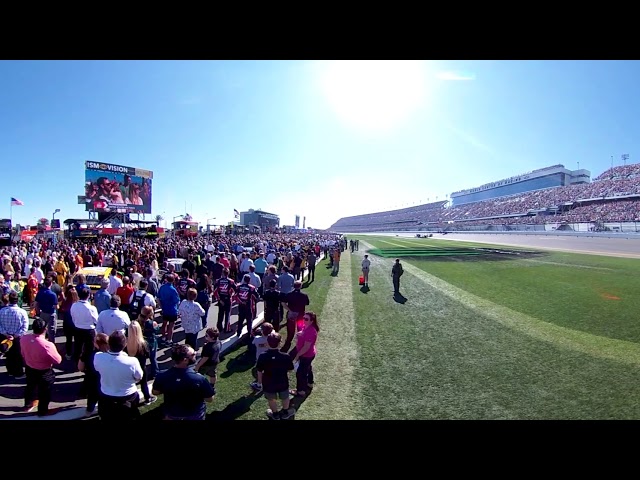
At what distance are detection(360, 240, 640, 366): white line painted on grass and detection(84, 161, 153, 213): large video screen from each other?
44691mm

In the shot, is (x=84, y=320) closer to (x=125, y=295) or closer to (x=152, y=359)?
(x=152, y=359)

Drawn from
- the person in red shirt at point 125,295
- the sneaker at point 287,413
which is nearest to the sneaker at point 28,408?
the person in red shirt at point 125,295

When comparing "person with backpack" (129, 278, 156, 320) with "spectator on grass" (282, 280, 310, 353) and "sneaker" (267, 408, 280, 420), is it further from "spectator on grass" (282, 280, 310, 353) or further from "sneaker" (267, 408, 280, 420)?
"sneaker" (267, 408, 280, 420)

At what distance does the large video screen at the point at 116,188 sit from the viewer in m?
43.0

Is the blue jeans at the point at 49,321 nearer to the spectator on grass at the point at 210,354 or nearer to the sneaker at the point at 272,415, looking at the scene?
the spectator on grass at the point at 210,354

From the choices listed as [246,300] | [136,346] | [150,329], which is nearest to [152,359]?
[150,329]

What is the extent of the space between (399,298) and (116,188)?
43956mm

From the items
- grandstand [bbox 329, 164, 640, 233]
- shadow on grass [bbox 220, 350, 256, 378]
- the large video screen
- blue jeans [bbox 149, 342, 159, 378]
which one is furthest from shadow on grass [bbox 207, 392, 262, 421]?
grandstand [bbox 329, 164, 640, 233]

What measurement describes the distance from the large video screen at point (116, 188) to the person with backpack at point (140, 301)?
42042mm
